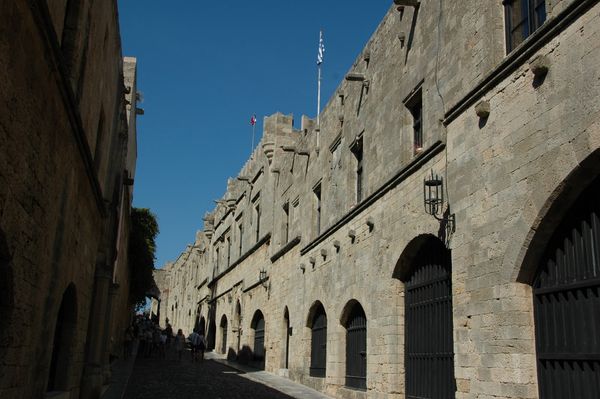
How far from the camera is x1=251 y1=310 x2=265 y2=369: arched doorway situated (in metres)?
22.8

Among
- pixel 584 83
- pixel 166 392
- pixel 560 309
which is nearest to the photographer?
pixel 584 83

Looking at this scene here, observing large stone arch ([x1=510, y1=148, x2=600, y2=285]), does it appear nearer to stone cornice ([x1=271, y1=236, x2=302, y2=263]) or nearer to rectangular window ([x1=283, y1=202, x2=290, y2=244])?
stone cornice ([x1=271, y1=236, x2=302, y2=263])

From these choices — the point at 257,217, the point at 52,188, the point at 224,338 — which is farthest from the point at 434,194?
the point at 224,338

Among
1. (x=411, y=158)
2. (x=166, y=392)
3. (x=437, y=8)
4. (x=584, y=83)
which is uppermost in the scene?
(x=437, y=8)

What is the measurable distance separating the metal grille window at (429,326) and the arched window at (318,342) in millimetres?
5103

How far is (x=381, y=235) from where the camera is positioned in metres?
12.0

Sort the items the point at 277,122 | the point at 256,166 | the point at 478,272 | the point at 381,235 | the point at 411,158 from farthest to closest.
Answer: the point at 256,166 → the point at 277,122 → the point at 381,235 → the point at 411,158 → the point at 478,272

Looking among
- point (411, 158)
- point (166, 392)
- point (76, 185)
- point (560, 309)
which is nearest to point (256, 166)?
point (166, 392)

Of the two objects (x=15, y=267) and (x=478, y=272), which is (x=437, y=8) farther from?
(x=15, y=267)

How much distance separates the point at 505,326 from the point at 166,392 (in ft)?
29.9

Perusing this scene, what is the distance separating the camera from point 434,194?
382 inches

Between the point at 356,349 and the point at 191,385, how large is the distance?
4.90 meters

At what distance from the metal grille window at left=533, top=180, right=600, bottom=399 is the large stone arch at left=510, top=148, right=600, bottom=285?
86 millimetres

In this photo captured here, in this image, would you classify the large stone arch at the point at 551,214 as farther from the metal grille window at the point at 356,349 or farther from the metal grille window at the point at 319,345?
the metal grille window at the point at 319,345
